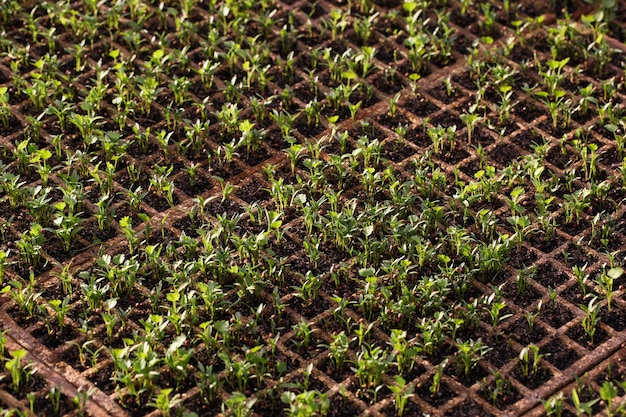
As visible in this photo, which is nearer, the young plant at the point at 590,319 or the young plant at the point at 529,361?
the young plant at the point at 529,361

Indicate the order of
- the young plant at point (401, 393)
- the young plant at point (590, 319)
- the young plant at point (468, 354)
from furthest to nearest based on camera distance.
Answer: the young plant at point (590, 319)
the young plant at point (468, 354)
the young plant at point (401, 393)

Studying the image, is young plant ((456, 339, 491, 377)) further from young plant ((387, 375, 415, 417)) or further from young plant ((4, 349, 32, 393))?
young plant ((4, 349, 32, 393))

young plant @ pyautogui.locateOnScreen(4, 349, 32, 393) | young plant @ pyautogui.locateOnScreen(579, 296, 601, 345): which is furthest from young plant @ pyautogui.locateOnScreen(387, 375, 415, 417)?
young plant @ pyautogui.locateOnScreen(4, 349, 32, 393)

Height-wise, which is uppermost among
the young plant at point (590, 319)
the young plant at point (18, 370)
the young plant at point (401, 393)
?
the young plant at point (590, 319)

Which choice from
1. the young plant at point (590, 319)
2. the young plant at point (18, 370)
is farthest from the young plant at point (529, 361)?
the young plant at point (18, 370)

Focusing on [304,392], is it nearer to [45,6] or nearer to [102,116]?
[102,116]

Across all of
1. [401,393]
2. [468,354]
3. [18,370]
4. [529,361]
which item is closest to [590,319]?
[529,361]

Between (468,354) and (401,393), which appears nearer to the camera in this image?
(401,393)

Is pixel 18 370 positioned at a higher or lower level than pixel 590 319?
lower

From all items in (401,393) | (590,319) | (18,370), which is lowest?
(18,370)

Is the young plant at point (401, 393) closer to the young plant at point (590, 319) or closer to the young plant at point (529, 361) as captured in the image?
the young plant at point (529, 361)

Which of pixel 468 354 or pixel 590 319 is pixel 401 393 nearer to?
pixel 468 354
